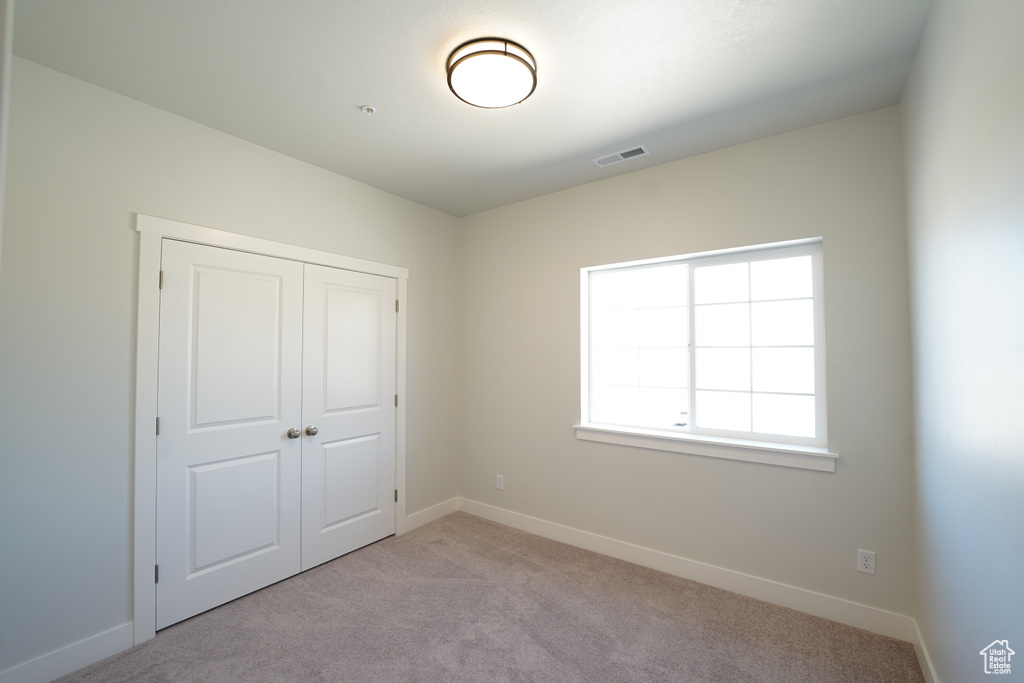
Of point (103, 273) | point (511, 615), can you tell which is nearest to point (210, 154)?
point (103, 273)

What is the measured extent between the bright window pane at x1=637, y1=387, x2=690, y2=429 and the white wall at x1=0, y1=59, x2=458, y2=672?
2.99 m

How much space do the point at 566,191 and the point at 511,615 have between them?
2.94m

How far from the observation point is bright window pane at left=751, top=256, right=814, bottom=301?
2.67m

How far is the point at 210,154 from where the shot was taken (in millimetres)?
2594

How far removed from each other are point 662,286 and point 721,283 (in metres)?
0.40

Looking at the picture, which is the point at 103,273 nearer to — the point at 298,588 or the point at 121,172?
the point at 121,172

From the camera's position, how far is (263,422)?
2805mm

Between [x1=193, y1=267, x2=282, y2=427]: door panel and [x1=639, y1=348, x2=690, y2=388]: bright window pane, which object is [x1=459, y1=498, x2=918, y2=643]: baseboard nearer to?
[x1=639, y1=348, x2=690, y2=388]: bright window pane

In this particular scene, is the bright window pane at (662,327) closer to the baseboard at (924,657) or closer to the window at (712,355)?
the window at (712,355)

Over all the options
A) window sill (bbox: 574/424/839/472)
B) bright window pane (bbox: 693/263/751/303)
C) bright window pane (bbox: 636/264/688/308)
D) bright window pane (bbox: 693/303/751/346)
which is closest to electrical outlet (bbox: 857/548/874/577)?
window sill (bbox: 574/424/839/472)

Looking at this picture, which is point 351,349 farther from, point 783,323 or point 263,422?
point 783,323

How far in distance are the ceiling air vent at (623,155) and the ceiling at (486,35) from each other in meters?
0.06

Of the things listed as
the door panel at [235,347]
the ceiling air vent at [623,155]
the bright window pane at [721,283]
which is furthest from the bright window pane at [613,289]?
the door panel at [235,347]

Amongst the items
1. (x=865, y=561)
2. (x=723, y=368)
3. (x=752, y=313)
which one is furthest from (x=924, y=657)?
(x=752, y=313)
